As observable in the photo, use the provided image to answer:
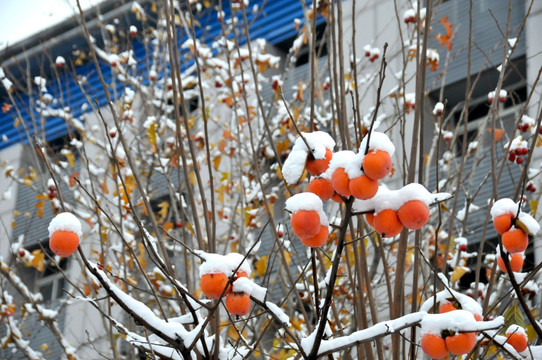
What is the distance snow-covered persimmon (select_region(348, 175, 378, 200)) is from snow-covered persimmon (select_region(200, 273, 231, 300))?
439 millimetres

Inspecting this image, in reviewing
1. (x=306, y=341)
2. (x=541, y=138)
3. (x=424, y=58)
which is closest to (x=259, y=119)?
(x=541, y=138)

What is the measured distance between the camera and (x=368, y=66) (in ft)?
33.3

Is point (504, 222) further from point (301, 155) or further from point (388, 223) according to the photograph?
point (301, 155)

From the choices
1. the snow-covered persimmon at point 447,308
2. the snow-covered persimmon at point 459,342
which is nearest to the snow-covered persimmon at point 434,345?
the snow-covered persimmon at point 459,342

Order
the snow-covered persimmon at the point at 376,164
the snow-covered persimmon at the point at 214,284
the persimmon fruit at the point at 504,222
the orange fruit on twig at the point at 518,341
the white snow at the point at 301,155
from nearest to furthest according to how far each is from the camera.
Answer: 1. the snow-covered persimmon at the point at 376,164
2. the white snow at the point at 301,155
3. the snow-covered persimmon at the point at 214,284
4. the persimmon fruit at the point at 504,222
5. the orange fruit on twig at the point at 518,341

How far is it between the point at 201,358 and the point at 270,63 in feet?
19.8

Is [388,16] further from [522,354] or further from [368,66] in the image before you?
[522,354]

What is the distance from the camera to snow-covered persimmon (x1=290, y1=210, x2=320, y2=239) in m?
1.82

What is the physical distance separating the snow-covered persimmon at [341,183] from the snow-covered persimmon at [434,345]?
15.9 inches

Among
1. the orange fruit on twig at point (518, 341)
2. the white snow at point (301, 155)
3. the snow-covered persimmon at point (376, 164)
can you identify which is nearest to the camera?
the snow-covered persimmon at point (376, 164)

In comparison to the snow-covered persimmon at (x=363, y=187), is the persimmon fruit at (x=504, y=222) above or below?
above

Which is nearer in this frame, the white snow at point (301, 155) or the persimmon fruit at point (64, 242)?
the white snow at point (301, 155)

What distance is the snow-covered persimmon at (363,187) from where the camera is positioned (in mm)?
1757

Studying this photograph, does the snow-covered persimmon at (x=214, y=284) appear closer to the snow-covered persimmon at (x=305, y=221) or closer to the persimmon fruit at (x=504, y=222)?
the snow-covered persimmon at (x=305, y=221)
